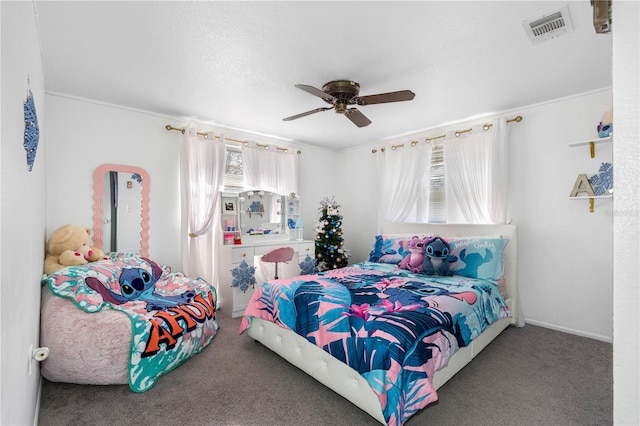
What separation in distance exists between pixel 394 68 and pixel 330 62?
1.88 feet

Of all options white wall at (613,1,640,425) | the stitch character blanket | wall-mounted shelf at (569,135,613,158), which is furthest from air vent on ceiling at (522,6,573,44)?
the stitch character blanket

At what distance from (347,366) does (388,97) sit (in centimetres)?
207

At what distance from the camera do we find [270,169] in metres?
4.70

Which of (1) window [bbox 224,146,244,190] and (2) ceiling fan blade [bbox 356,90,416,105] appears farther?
(1) window [bbox 224,146,244,190]

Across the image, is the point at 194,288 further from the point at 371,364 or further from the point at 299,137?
the point at 299,137

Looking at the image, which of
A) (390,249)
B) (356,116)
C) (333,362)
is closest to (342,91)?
(356,116)

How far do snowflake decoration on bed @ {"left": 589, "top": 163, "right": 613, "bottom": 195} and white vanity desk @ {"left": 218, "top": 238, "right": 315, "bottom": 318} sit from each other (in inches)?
137

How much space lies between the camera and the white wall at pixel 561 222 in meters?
3.06

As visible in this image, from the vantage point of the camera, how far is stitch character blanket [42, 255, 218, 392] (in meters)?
2.22

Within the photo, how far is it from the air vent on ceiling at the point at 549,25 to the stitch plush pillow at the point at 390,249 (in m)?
2.32

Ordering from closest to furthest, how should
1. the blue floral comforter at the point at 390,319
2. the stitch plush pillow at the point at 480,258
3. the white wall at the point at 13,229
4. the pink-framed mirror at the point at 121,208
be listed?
the white wall at the point at 13,229 → the blue floral comforter at the point at 390,319 → the stitch plush pillow at the point at 480,258 → the pink-framed mirror at the point at 121,208

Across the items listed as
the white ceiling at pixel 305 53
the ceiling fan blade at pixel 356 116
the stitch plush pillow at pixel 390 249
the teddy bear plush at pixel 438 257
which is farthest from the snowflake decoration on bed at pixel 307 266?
the ceiling fan blade at pixel 356 116

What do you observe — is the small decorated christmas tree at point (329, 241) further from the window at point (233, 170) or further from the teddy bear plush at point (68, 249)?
the teddy bear plush at point (68, 249)

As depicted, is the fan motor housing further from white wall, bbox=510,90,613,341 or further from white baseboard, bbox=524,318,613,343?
white baseboard, bbox=524,318,613,343
